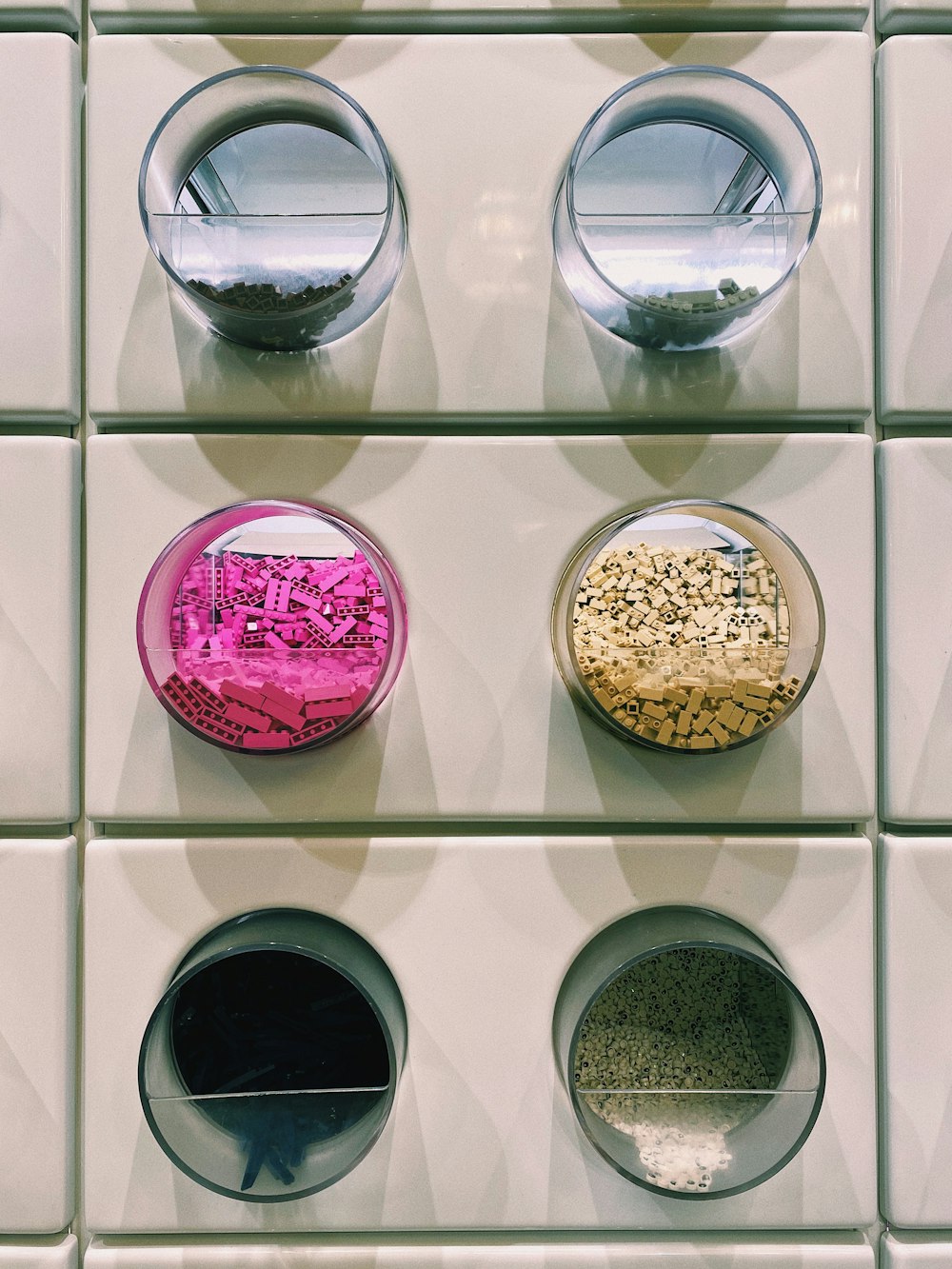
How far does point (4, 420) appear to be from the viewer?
0.75 m

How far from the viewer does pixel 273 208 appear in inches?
27.5

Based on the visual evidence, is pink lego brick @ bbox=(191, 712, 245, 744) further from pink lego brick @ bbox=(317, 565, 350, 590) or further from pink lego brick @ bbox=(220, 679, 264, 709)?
pink lego brick @ bbox=(317, 565, 350, 590)

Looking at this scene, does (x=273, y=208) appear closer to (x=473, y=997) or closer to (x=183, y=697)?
(x=183, y=697)

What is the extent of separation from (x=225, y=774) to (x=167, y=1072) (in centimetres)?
25

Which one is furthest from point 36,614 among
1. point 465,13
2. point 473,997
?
point 465,13

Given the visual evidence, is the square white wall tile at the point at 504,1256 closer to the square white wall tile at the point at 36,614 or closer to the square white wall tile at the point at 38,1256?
the square white wall tile at the point at 38,1256

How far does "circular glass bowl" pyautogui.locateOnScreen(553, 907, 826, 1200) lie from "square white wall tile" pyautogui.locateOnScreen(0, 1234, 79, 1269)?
505 mm

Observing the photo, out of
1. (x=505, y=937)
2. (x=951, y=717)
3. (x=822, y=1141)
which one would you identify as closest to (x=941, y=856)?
(x=951, y=717)

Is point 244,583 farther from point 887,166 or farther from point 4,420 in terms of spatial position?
point 887,166

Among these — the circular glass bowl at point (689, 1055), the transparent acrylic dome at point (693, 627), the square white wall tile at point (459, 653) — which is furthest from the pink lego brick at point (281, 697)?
the circular glass bowl at point (689, 1055)

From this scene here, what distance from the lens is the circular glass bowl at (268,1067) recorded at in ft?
2.08

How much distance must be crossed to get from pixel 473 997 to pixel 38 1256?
1.57 ft

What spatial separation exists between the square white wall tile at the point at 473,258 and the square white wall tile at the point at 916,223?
0.02 m

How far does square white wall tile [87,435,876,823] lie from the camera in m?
0.73
